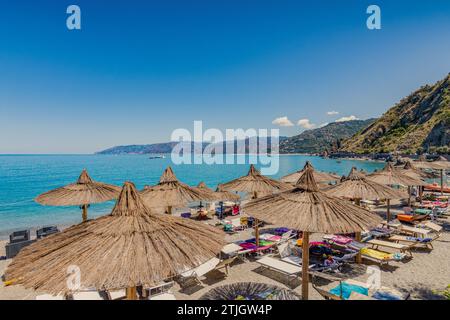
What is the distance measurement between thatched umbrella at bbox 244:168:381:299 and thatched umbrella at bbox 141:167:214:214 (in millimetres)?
3585

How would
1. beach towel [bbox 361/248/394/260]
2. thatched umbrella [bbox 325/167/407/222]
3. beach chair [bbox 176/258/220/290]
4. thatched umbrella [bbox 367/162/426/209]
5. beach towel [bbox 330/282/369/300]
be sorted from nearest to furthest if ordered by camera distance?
beach towel [bbox 330/282/369/300], beach chair [bbox 176/258/220/290], beach towel [bbox 361/248/394/260], thatched umbrella [bbox 325/167/407/222], thatched umbrella [bbox 367/162/426/209]

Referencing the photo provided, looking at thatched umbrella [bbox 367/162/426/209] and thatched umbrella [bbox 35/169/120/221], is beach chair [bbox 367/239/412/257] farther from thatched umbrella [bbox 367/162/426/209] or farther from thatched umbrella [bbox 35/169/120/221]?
thatched umbrella [bbox 35/169/120/221]

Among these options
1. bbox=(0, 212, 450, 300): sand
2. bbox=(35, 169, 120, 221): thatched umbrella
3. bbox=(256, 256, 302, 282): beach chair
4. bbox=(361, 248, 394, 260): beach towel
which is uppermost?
bbox=(35, 169, 120, 221): thatched umbrella

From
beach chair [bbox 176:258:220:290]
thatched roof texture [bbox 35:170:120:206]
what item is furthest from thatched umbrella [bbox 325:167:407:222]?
thatched roof texture [bbox 35:170:120:206]

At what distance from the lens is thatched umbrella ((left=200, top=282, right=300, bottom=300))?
4.38m

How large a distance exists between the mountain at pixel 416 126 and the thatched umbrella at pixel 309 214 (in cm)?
8652

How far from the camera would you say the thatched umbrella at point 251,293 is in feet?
14.4

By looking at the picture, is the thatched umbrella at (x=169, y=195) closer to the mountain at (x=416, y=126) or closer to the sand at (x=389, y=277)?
the sand at (x=389, y=277)

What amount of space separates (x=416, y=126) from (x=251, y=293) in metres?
123

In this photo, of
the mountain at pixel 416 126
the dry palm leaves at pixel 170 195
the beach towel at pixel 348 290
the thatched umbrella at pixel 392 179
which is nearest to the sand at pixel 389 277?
the beach towel at pixel 348 290
